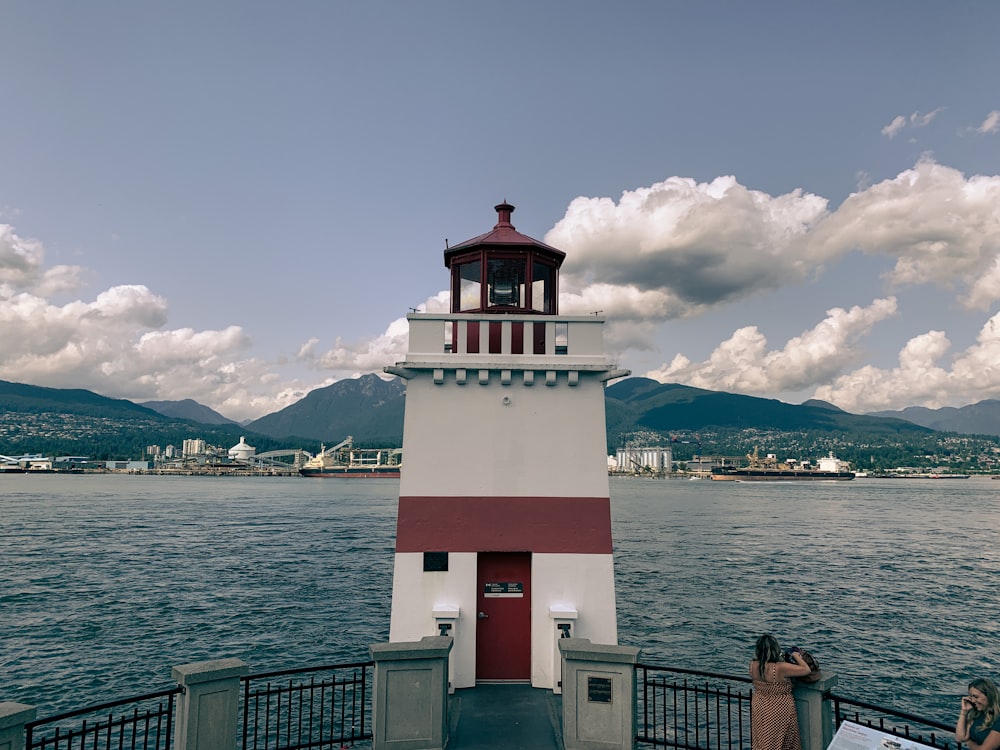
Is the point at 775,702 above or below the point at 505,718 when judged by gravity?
above

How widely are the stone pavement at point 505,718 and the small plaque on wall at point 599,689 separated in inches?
30.2

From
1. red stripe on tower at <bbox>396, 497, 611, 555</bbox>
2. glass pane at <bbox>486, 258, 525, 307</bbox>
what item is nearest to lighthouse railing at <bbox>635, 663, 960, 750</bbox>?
red stripe on tower at <bbox>396, 497, 611, 555</bbox>

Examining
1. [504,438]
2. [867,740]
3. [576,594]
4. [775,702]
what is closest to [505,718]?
[576,594]

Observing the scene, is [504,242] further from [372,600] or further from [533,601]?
[372,600]

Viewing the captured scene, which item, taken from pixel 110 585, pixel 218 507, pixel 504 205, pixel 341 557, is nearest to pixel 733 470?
pixel 218 507

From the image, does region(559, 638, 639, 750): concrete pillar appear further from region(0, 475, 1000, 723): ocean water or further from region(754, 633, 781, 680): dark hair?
region(0, 475, 1000, 723): ocean water

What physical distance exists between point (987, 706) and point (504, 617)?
642 cm

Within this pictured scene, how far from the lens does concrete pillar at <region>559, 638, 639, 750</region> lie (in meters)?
7.86

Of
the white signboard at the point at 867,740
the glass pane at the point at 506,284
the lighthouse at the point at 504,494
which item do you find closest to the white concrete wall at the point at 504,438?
the lighthouse at the point at 504,494

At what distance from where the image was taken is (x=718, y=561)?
40.9 m

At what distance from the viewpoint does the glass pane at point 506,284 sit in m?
11.5

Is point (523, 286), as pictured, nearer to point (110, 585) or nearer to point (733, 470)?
point (110, 585)

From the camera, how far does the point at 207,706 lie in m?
7.11

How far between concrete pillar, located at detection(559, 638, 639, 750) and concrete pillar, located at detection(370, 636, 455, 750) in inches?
63.8
